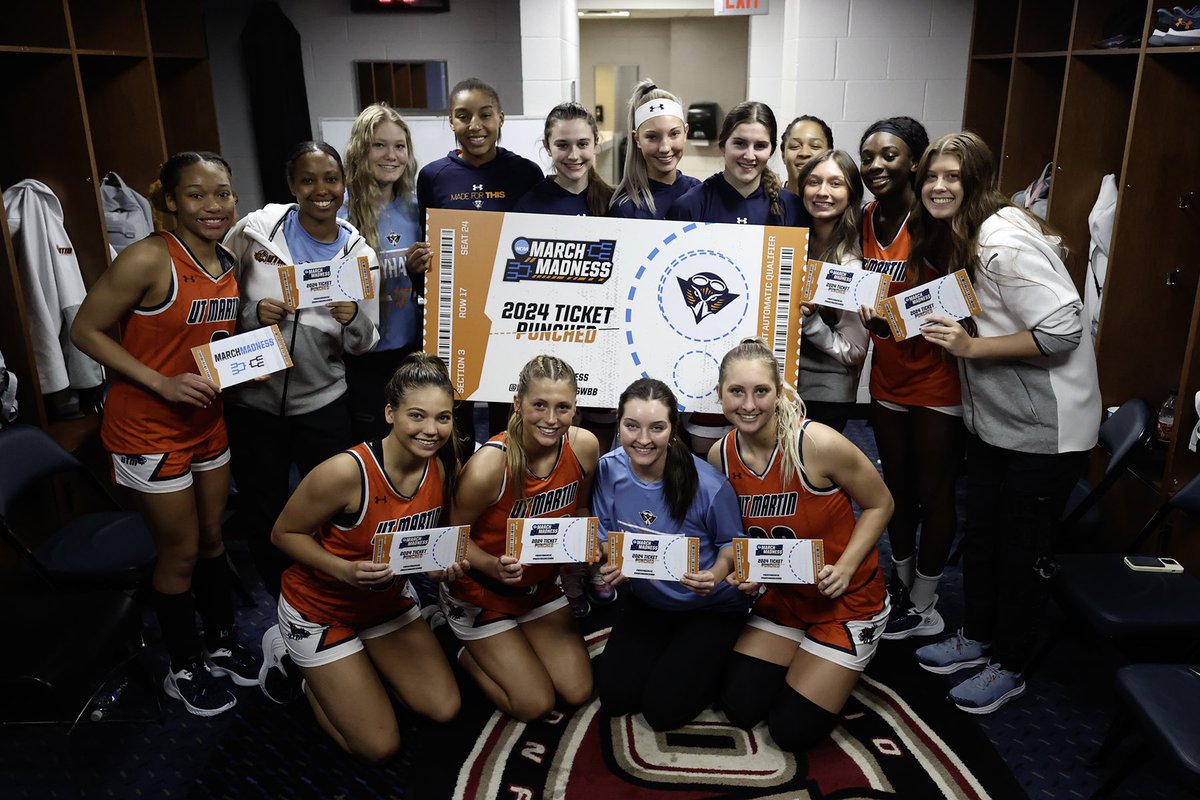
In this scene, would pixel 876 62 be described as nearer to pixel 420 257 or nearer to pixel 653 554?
pixel 420 257

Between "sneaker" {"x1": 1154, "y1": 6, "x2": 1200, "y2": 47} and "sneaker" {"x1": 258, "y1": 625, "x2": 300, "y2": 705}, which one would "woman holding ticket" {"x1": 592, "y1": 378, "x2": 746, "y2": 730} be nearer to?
"sneaker" {"x1": 258, "y1": 625, "x2": 300, "y2": 705}

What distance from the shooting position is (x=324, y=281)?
2.48 metres

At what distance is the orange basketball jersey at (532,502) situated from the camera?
2402 millimetres

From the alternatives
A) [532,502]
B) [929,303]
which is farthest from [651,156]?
[532,502]

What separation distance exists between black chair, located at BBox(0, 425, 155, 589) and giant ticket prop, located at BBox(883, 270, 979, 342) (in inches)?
85.0

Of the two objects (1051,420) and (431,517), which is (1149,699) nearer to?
(1051,420)

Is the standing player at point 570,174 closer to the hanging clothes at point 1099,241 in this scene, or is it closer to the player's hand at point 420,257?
the player's hand at point 420,257

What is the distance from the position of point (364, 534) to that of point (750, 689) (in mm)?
1065

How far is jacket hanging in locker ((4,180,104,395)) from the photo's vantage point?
3207mm

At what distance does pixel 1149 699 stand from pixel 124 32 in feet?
14.1

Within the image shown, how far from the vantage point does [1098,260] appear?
135 inches

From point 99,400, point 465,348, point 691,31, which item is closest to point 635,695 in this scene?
point 465,348

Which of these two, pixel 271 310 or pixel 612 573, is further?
pixel 271 310

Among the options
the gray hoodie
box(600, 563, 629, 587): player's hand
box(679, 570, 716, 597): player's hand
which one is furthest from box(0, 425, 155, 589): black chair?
box(679, 570, 716, 597): player's hand
